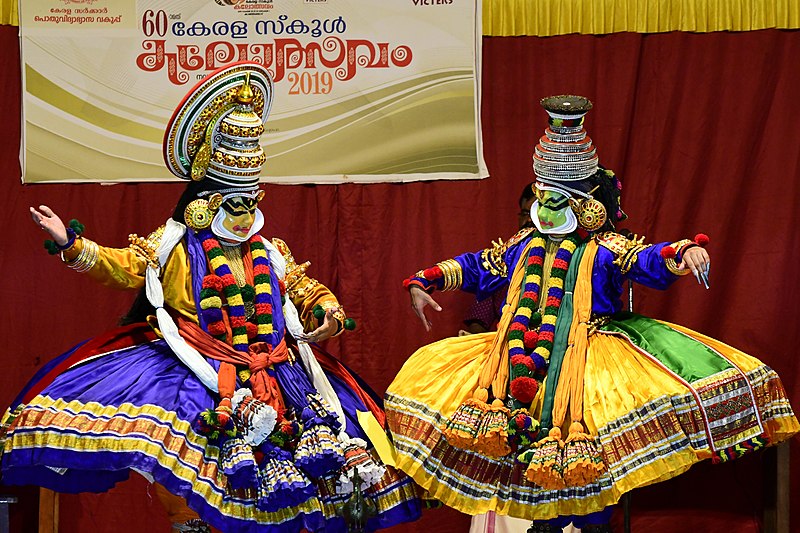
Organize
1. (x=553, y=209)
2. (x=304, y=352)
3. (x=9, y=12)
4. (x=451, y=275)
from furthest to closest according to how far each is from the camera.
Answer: (x=9, y=12) < (x=451, y=275) < (x=553, y=209) < (x=304, y=352)

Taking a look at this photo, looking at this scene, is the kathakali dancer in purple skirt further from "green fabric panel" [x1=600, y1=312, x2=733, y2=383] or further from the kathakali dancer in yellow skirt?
"green fabric panel" [x1=600, y1=312, x2=733, y2=383]

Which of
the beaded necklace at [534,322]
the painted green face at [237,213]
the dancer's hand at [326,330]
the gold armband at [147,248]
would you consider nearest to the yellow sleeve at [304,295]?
the dancer's hand at [326,330]

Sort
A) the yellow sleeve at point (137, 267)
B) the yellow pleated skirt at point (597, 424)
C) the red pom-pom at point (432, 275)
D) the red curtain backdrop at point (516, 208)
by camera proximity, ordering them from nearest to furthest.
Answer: the yellow pleated skirt at point (597, 424), the yellow sleeve at point (137, 267), the red pom-pom at point (432, 275), the red curtain backdrop at point (516, 208)

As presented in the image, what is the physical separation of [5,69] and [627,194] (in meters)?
2.73

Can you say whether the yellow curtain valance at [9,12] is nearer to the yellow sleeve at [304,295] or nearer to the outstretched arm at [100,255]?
the outstretched arm at [100,255]

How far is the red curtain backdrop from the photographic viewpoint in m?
6.00

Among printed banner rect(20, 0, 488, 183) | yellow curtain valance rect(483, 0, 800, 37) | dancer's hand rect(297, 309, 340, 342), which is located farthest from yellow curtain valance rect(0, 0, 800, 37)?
dancer's hand rect(297, 309, 340, 342)

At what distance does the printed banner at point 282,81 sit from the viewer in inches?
237

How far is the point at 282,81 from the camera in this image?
6.06m

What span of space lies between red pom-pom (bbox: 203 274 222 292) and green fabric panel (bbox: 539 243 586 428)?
1187mm

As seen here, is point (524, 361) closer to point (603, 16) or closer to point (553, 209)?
point (553, 209)

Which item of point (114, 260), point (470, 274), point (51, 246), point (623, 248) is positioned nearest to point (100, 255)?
point (114, 260)

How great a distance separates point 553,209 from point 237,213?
114 centimetres

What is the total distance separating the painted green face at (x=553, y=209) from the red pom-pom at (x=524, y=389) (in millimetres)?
628
